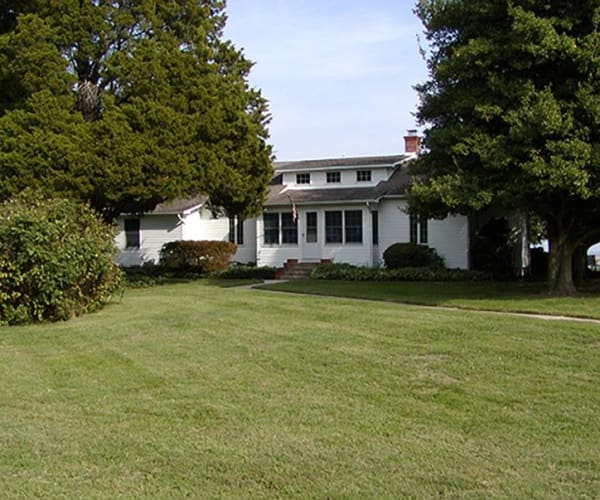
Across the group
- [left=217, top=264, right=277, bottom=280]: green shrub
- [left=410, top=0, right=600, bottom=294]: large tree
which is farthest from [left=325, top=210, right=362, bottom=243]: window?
[left=410, top=0, right=600, bottom=294]: large tree

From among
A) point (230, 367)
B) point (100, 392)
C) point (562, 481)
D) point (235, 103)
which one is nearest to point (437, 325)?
point (230, 367)

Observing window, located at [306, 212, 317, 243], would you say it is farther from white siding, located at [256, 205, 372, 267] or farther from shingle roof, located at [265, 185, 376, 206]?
shingle roof, located at [265, 185, 376, 206]

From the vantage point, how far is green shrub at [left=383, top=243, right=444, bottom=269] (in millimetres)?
24422

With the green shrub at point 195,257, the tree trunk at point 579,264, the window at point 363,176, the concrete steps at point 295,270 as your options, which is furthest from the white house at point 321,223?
the tree trunk at point 579,264

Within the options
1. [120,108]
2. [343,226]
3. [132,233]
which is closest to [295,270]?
[343,226]

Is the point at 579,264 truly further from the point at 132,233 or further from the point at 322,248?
the point at 132,233

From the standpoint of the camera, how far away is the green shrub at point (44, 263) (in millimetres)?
12930

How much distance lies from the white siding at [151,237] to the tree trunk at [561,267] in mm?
17090

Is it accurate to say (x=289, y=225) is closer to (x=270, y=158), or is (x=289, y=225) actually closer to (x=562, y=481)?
(x=270, y=158)

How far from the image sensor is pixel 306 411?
6.41 meters

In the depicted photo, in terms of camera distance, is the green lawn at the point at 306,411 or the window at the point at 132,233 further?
the window at the point at 132,233

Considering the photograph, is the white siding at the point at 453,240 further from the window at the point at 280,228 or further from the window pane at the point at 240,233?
the window pane at the point at 240,233

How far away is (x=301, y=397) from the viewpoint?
691 centimetres

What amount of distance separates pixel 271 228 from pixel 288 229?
785 mm
